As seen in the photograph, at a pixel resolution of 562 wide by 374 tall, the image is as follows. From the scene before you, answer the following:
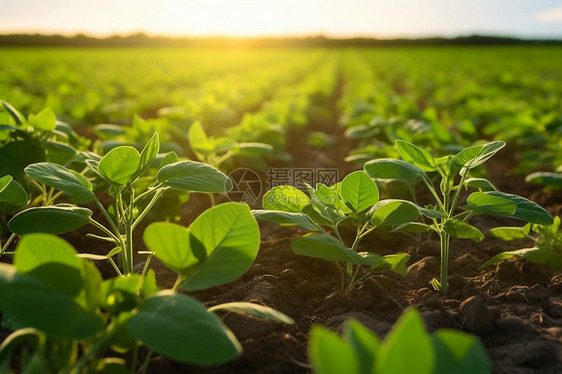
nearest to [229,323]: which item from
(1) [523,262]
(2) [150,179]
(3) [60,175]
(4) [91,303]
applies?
(4) [91,303]

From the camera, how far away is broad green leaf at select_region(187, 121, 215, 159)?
2.76 meters

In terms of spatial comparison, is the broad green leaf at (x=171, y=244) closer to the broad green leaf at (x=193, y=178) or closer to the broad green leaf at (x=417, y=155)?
the broad green leaf at (x=193, y=178)

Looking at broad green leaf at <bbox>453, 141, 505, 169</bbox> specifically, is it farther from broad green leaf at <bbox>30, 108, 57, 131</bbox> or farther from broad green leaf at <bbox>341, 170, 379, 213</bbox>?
broad green leaf at <bbox>30, 108, 57, 131</bbox>

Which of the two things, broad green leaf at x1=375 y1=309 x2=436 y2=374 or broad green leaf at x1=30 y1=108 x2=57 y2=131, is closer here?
broad green leaf at x1=375 y1=309 x2=436 y2=374

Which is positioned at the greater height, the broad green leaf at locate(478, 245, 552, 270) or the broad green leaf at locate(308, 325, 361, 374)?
the broad green leaf at locate(308, 325, 361, 374)

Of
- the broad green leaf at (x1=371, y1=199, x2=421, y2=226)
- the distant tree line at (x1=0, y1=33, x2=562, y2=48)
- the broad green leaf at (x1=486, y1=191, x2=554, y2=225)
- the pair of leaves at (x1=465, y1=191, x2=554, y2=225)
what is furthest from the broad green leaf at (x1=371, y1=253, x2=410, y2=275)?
the distant tree line at (x1=0, y1=33, x2=562, y2=48)

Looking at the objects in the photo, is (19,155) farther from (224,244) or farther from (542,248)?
(542,248)

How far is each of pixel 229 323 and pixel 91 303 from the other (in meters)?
0.57

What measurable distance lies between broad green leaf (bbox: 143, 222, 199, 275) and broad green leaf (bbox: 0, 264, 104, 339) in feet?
0.73

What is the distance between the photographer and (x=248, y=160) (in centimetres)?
386

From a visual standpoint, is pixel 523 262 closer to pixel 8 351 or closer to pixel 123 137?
pixel 8 351

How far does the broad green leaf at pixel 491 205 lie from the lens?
5.56 feet

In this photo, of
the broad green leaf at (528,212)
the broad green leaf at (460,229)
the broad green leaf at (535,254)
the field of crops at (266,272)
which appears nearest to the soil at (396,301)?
the field of crops at (266,272)

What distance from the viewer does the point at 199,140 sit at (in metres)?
2.78
